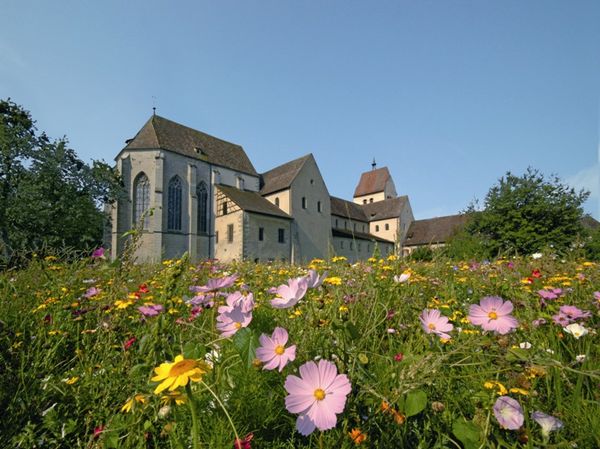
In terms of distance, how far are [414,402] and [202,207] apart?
1074 inches

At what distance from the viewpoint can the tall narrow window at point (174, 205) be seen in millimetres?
24750

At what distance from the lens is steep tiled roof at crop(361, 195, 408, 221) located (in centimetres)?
4003

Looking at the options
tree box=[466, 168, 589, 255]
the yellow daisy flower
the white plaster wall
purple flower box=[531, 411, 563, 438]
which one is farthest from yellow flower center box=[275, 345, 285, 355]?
the white plaster wall

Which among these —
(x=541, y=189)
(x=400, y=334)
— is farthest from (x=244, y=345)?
(x=541, y=189)

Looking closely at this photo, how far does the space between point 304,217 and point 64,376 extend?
26.8 metres

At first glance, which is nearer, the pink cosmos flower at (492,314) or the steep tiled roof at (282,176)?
the pink cosmos flower at (492,314)

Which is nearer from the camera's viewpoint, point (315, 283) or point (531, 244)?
point (315, 283)

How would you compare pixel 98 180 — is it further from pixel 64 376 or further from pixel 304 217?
pixel 64 376

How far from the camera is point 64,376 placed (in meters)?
1.52

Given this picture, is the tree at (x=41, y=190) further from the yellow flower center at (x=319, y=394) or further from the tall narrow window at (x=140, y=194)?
the yellow flower center at (x=319, y=394)

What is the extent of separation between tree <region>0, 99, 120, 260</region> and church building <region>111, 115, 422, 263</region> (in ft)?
9.08

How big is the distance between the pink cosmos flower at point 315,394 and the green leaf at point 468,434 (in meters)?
0.51

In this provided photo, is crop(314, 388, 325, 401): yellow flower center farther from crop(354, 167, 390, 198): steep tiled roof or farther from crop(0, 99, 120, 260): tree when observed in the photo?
crop(354, 167, 390, 198): steep tiled roof

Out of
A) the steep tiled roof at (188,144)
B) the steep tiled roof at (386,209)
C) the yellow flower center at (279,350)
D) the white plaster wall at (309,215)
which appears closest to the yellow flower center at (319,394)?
the yellow flower center at (279,350)
